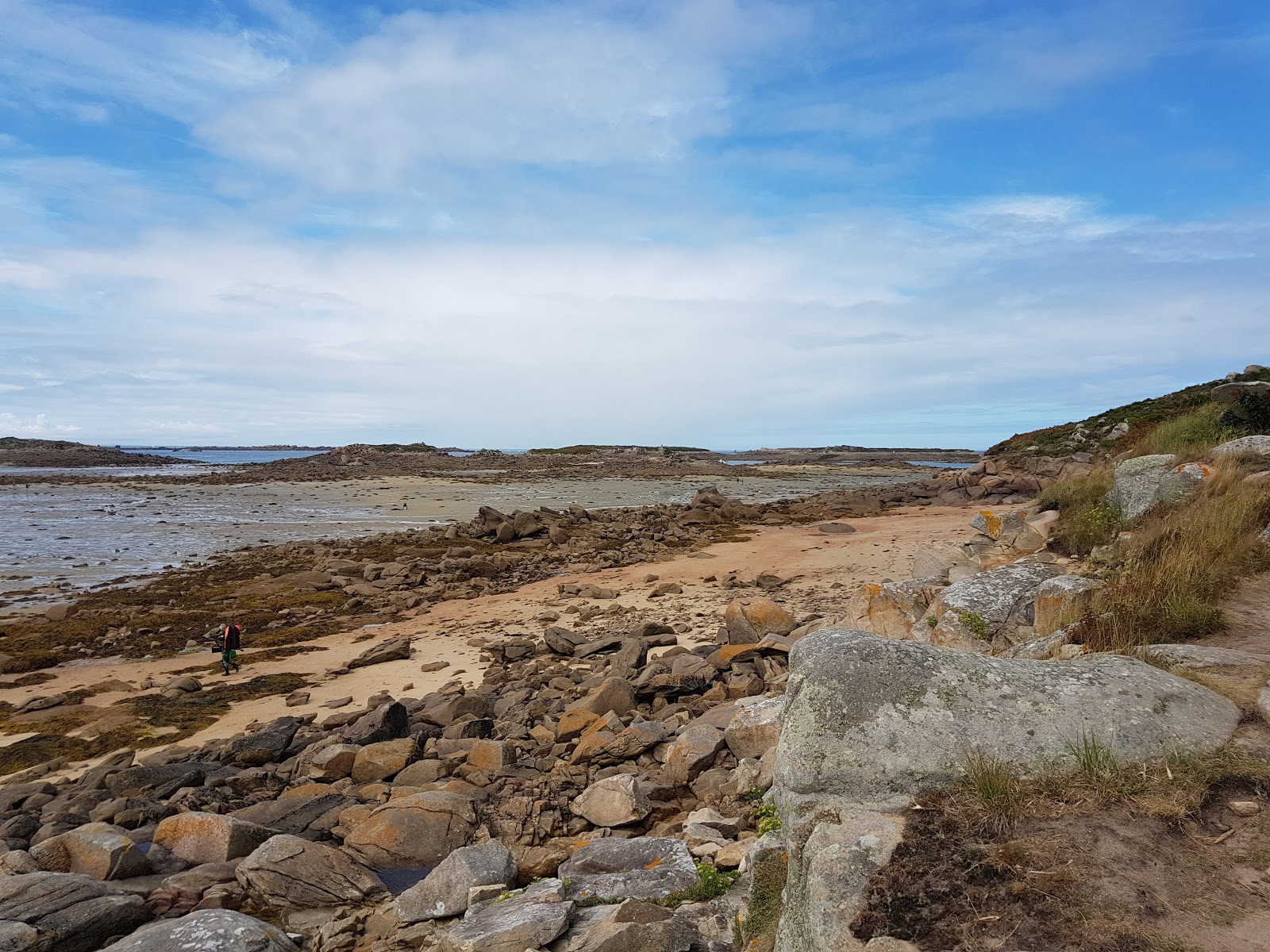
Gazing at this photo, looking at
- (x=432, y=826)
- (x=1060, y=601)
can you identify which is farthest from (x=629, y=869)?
(x=1060, y=601)

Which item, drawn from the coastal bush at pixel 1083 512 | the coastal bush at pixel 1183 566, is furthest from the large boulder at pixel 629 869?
the coastal bush at pixel 1083 512

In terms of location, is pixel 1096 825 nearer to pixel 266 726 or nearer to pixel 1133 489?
pixel 1133 489

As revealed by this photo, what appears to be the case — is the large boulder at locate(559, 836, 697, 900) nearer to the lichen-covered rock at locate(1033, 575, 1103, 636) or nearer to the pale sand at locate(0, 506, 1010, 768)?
the lichen-covered rock at locate(1033, 575, 1103, 636)

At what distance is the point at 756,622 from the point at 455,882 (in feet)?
26.2

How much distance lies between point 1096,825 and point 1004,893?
0.77 metres

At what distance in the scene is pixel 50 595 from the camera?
1992 cm

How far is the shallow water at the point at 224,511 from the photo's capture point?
25266 millimetres

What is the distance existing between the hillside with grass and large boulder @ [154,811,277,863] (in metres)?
16.2

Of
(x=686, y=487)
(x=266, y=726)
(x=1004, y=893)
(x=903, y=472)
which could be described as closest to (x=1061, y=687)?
(x=1004, y=893)

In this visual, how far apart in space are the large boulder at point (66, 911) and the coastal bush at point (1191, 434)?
1658cm

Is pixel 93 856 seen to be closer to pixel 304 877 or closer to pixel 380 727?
pixel 304 877

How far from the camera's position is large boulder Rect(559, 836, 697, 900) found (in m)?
→ 4.76

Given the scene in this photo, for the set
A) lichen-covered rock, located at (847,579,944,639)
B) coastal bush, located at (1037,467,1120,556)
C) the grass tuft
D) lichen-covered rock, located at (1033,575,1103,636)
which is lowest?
lichen-covered rock, located at (847,579,944,639)

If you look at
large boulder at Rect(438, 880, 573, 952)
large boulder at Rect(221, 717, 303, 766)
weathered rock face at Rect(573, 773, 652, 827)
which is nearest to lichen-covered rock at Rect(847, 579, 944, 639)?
weathered rock face at Rect(573, 773, 652, 827)
